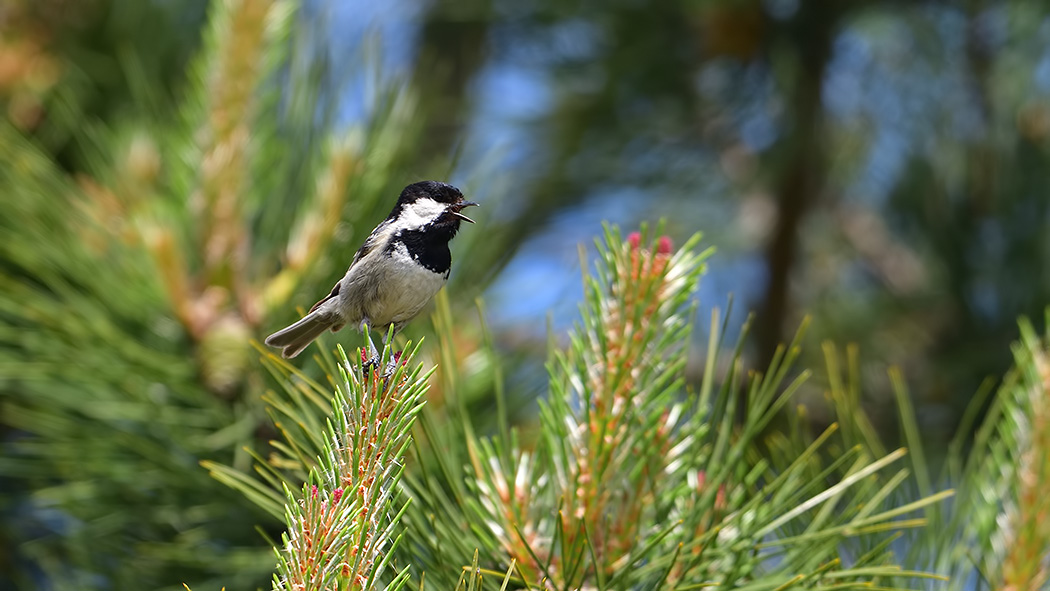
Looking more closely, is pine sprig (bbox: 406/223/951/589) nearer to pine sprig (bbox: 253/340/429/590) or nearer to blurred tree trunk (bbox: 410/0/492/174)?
pine sprig (bbox: 253/340/429/590)

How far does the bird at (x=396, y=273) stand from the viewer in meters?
1.30

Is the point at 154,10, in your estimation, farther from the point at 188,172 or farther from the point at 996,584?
the point at 996,584

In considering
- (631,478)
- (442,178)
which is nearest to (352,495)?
(631,478)

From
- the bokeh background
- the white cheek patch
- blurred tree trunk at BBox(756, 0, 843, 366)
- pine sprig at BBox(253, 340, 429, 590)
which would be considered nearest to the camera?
pine sprig at BBox(253, 340, 429, 590)

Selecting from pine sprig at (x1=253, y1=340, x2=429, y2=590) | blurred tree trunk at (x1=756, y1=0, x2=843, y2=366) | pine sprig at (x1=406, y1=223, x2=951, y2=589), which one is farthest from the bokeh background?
pine sprig at (x1=253, y1=340, x2=429, y2=590)

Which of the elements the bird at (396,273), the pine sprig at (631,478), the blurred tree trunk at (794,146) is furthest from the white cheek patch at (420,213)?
the blurred tree trunk at (794,146)

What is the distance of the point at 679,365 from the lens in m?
1.17

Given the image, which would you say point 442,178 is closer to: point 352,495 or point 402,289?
point 402,289

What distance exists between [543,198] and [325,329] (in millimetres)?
1408

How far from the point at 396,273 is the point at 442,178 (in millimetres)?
427

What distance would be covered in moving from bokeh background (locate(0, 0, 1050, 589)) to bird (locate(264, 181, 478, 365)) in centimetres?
15

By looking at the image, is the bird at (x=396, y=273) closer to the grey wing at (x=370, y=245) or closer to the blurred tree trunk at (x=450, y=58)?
the grey wing at (x=370, y=245)

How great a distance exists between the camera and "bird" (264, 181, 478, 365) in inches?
51.3

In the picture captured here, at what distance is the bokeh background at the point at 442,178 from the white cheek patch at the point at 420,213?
158 millimetres
